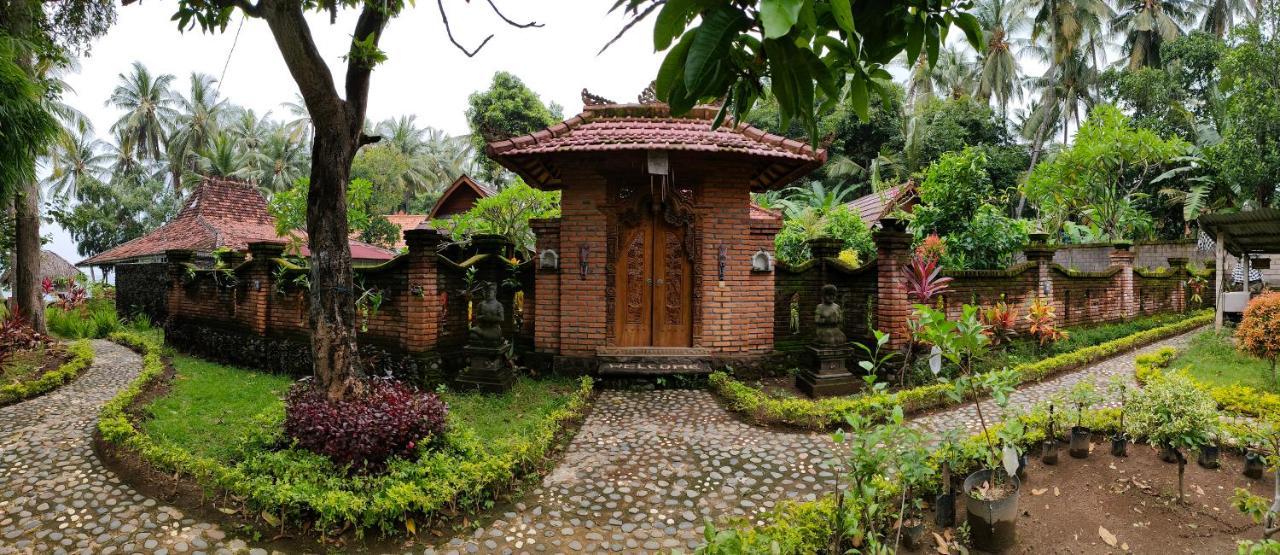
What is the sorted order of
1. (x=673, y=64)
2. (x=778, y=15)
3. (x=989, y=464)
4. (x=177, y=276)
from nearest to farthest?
(x=778, y=15) < (x=673, y=64) < (x=989, y=464) < (x=177, y=276)

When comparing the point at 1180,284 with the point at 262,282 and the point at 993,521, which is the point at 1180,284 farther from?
the point at 262,282

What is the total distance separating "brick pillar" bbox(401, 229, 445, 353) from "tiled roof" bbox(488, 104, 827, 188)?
4.63 feet

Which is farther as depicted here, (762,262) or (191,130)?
(191,130)

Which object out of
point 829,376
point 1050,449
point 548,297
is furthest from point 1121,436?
point 548,297

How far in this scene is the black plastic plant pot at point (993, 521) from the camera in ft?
9.20

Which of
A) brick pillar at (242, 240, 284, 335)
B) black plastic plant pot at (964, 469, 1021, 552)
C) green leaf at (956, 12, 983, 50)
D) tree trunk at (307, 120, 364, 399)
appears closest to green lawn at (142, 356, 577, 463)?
tree trunk at (307, 120, 364, 399)

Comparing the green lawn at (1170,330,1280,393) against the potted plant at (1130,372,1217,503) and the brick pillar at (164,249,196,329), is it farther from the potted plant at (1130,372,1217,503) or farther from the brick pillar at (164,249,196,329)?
the brick pillar at (164,249,196,329)

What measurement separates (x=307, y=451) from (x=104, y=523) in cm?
116

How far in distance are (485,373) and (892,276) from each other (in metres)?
5.18

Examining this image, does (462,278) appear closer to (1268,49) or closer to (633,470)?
(633,470)

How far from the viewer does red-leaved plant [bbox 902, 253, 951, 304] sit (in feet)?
24.0

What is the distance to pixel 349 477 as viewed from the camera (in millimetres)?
3938

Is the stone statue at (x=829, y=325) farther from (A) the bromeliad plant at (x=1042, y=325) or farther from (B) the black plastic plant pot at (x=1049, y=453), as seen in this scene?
(A) the bromeliad plant at (x=1042, y=325)

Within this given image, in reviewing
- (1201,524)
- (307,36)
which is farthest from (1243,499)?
(307,36)
